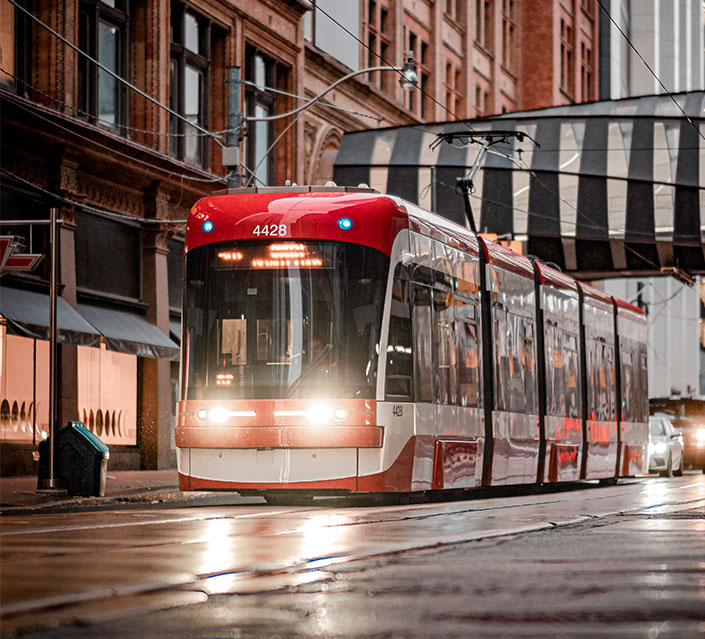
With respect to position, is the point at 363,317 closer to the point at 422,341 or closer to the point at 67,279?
the point at 422,341

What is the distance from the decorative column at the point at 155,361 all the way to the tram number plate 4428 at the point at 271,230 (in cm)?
1529

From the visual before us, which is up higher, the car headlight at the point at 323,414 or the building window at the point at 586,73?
the building window at the point at 586,73

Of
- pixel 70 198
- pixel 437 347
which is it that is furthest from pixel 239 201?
pixel 70 198

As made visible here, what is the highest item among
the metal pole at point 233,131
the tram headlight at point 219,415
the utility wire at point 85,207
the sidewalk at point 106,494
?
the metal pole at point 233,131

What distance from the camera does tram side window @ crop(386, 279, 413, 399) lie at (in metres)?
16.3

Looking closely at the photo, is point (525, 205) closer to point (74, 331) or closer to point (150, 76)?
point (150, 76)

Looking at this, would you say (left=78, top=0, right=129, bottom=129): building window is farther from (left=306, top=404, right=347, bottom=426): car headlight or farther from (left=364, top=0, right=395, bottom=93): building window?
(left=364, top=0, right=395, bottom=93): building window

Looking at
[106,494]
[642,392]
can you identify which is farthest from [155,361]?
[106,494]

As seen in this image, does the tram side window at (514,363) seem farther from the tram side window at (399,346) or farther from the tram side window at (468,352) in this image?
the tram side window at (399,346)

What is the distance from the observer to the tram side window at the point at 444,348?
17688mm

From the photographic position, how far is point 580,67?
7144 cm

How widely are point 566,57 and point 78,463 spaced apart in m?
52.6

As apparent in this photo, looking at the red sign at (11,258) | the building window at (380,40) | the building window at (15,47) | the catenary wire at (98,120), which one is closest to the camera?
the red sign at (11,258)

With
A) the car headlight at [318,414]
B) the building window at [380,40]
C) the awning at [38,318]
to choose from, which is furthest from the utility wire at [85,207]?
the building window at [380,40]
